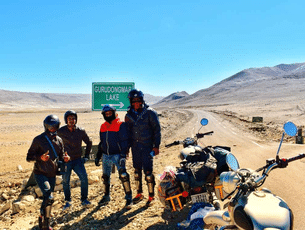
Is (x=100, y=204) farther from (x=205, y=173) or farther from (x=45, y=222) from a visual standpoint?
(x=205, y=173)

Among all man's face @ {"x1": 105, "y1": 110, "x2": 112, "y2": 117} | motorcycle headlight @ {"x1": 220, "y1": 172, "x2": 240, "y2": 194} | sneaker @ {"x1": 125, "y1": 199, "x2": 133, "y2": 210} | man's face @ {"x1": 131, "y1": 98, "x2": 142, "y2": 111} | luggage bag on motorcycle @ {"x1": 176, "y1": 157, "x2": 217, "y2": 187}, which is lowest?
sneaker @ {"x1": 125, "y1": 199, "x2": 133, "y2": 210}

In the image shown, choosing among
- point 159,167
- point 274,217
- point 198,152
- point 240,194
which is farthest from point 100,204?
point 274,217

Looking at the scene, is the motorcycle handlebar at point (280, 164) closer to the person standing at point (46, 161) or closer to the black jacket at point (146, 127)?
the black jacket at point (146, 127)

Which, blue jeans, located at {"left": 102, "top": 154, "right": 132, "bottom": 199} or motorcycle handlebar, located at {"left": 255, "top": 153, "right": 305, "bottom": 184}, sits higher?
motorcycle handlebar, located at {"left": 255, "top": 153, "right": 305, "bottom": 184}

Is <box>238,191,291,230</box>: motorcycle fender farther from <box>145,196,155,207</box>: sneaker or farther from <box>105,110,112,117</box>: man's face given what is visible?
<box>105,110,112,117</box>: man's face

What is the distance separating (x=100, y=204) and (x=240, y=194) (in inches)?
142

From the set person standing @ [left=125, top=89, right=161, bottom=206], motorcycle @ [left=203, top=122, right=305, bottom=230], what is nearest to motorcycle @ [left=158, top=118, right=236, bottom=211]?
motorcycle @ [left=203, top=122, right=305, bottom=230]

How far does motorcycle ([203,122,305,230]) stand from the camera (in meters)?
2.03

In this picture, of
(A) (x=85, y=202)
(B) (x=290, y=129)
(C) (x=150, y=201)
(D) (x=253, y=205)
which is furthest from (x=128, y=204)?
(B) (x=290, y=129)

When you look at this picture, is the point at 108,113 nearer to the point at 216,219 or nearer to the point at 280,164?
the point at 216,219

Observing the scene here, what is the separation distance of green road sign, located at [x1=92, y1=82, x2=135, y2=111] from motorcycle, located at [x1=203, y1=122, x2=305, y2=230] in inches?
225

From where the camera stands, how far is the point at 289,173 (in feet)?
21.0

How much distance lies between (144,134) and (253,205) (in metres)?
2.98

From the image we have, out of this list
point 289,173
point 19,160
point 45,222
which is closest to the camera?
point 45,222
